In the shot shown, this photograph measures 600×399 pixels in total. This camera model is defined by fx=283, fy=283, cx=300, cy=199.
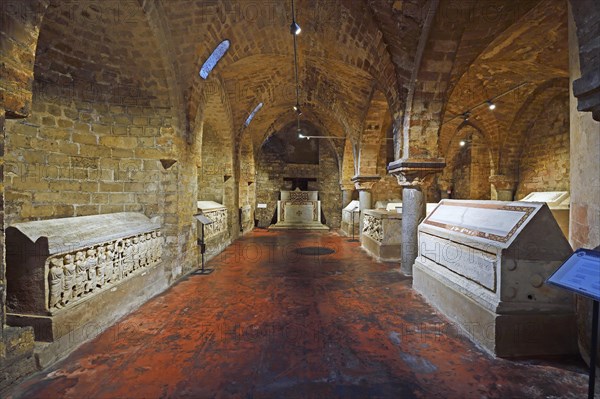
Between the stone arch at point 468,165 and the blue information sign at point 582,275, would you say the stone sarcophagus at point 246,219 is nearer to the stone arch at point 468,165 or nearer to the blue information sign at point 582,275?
the stone arch at point 468,165

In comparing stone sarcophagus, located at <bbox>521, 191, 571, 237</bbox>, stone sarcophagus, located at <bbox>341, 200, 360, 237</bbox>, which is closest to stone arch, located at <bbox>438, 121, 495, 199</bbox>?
stone sarcophagus, located at <bbox>521, 191, 571, 237</bbox>

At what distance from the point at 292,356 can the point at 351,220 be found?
903cm

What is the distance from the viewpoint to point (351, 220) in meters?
11.4

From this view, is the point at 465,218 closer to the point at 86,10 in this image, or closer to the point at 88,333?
the point at 88,333

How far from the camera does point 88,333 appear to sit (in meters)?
3.07

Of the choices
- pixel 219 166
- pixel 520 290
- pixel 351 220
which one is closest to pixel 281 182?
pixel 351 220

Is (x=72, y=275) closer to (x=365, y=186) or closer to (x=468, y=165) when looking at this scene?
(x=365, y=186)

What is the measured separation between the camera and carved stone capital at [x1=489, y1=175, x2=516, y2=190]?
10.5 metres

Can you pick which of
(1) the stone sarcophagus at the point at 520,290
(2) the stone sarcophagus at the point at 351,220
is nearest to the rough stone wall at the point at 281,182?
(2) the stone sarcophagus at the point at 351,220

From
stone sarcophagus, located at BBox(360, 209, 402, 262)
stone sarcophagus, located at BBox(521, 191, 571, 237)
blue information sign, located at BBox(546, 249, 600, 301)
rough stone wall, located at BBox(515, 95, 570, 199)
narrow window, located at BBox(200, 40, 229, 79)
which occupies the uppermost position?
narrow window, located at BBox(200, 40, 229, 79)

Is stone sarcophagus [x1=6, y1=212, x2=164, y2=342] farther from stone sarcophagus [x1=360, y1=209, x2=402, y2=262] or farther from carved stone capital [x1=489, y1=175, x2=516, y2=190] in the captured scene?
carved stone capital [x1=489, y1=175, x2=516, y2=190]

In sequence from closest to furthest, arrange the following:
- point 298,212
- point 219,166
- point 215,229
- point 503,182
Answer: point 215,229 < point 219,166 < point 503,182 < point 298,212

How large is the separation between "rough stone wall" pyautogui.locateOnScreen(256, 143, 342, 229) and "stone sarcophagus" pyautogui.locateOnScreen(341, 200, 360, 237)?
9.49ft

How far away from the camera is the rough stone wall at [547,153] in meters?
8.70
